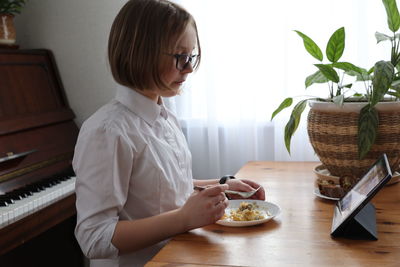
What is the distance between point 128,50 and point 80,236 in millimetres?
488

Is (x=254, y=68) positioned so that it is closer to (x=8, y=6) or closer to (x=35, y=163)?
(x=35, y=163)

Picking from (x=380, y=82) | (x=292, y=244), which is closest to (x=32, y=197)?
(x=292, y=244)

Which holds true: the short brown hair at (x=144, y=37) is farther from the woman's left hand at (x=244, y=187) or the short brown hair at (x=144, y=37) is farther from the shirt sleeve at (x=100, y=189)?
the woman's left hand at (x=244, y=187)

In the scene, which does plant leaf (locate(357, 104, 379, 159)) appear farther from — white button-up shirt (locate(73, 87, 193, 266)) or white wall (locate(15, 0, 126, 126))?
white wall (locate(15, 0, 126, 126))

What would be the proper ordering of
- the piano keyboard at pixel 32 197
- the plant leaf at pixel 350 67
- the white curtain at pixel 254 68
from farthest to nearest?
the white curtain at pixel 254 68 → the piano keyboard at pixel 32 197 → the plant leaf at pixel 350 67

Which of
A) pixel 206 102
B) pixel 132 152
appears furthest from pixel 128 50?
pixel 206 102

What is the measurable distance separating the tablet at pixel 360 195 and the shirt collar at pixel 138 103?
0.55 metres

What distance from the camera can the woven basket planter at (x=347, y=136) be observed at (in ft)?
4.50

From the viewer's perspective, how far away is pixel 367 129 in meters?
1.33

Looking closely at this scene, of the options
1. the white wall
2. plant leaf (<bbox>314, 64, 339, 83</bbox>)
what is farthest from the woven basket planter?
the white wall

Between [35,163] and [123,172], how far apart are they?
45.3 inches

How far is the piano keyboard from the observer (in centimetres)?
172

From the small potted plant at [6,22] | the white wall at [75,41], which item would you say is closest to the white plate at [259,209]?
the white wall at [75,41]

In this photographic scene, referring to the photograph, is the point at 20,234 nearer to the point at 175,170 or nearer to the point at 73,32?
the point at 175,170
